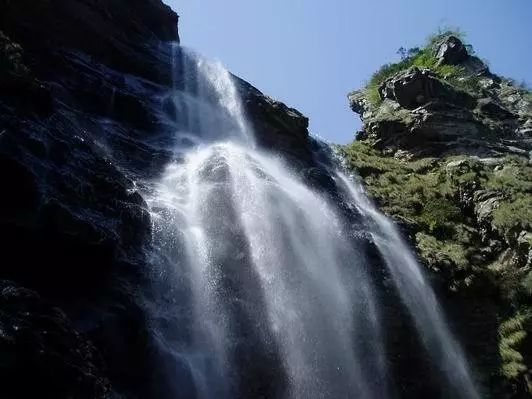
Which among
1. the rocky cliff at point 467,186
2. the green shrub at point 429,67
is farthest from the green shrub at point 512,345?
the green shrub at point 429,67

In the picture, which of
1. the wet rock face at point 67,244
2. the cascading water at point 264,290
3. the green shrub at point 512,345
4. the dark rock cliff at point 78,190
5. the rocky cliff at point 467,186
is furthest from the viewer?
the rocky cliff at point 467,186

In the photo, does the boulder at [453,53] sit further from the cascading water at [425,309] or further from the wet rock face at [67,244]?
the wet rock face at [67,244]

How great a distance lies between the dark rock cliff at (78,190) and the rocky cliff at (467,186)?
15.8 feet

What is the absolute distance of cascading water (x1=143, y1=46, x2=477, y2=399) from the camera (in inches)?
425

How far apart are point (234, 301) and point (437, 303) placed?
258 inches

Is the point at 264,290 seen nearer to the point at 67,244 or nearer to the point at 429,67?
the point at 67,244

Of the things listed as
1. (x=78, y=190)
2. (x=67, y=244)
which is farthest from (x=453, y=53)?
(x=67, y=244)

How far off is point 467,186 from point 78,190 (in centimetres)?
1512

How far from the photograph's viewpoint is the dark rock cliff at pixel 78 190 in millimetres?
6582

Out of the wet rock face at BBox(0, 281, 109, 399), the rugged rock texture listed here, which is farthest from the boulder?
the wet rock face at BBox(0, 281, 109, 399)

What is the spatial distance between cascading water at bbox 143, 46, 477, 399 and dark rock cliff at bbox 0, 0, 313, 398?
0.78 metres

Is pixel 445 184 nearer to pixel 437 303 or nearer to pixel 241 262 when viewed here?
pixel 437 303

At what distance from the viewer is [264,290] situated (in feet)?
40.7

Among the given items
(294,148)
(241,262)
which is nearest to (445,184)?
(294,148)
